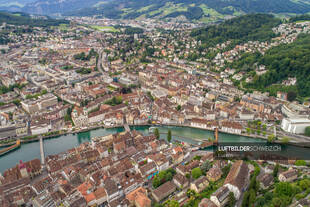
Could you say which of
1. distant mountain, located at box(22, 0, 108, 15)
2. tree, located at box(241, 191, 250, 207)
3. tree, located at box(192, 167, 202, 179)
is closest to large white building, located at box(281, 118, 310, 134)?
tree, located at box(192, 167, 202, 179)

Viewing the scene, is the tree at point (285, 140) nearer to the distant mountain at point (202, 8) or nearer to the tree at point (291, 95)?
the tree at point (291, 95)

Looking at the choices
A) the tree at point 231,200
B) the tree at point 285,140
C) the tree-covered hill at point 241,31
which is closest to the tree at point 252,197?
the tree at point 231,200

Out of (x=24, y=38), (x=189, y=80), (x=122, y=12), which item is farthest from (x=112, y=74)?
(x=122, y=12)

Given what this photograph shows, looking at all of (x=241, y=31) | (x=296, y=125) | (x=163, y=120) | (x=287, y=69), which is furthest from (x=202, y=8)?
(x=296, y=125)

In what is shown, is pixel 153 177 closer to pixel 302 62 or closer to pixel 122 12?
pixel 302 62

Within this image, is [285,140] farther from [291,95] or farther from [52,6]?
[52,6]

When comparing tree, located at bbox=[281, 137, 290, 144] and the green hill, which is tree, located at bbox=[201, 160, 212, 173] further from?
the green hill
